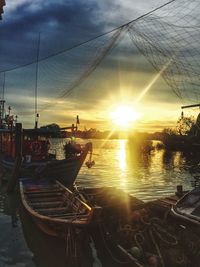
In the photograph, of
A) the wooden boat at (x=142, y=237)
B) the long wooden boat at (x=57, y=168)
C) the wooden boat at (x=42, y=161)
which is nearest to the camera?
the wooden boat at (x=142, y=237)

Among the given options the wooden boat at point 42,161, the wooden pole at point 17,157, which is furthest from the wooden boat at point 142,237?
the wooden pole at point 17,157

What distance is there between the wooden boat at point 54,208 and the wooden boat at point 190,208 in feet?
9.45

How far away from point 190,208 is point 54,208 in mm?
6828

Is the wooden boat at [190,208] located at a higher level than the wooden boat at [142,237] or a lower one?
higher

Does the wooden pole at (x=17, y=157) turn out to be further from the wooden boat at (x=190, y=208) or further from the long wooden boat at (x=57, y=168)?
the wooden boat at (x=190, y=208)

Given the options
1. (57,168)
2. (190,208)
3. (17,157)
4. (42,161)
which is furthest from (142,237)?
(42,161)

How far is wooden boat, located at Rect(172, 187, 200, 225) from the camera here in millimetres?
10825

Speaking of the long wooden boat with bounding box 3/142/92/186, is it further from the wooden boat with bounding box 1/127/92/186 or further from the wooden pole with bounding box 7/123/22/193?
the wooden pole with bounding box 7/123/22/193

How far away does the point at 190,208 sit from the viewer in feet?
38.0

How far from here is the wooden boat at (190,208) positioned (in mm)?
10825

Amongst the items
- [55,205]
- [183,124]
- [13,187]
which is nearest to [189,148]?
[183,124]

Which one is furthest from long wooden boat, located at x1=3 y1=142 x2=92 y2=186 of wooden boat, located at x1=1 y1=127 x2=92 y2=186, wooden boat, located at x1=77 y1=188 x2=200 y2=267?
wooden boat, located at x1=77 y1=188 x2=200 y2=267

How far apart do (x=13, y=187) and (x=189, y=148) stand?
278ft

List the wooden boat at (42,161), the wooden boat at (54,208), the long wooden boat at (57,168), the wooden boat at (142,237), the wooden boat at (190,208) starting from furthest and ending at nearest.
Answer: the wooden boat at (42,161) → the long wooden boat at (57,168) → the wooden boat at (54,208) → the wooden boat at (142,237) → the wooden boat at (190,208)
